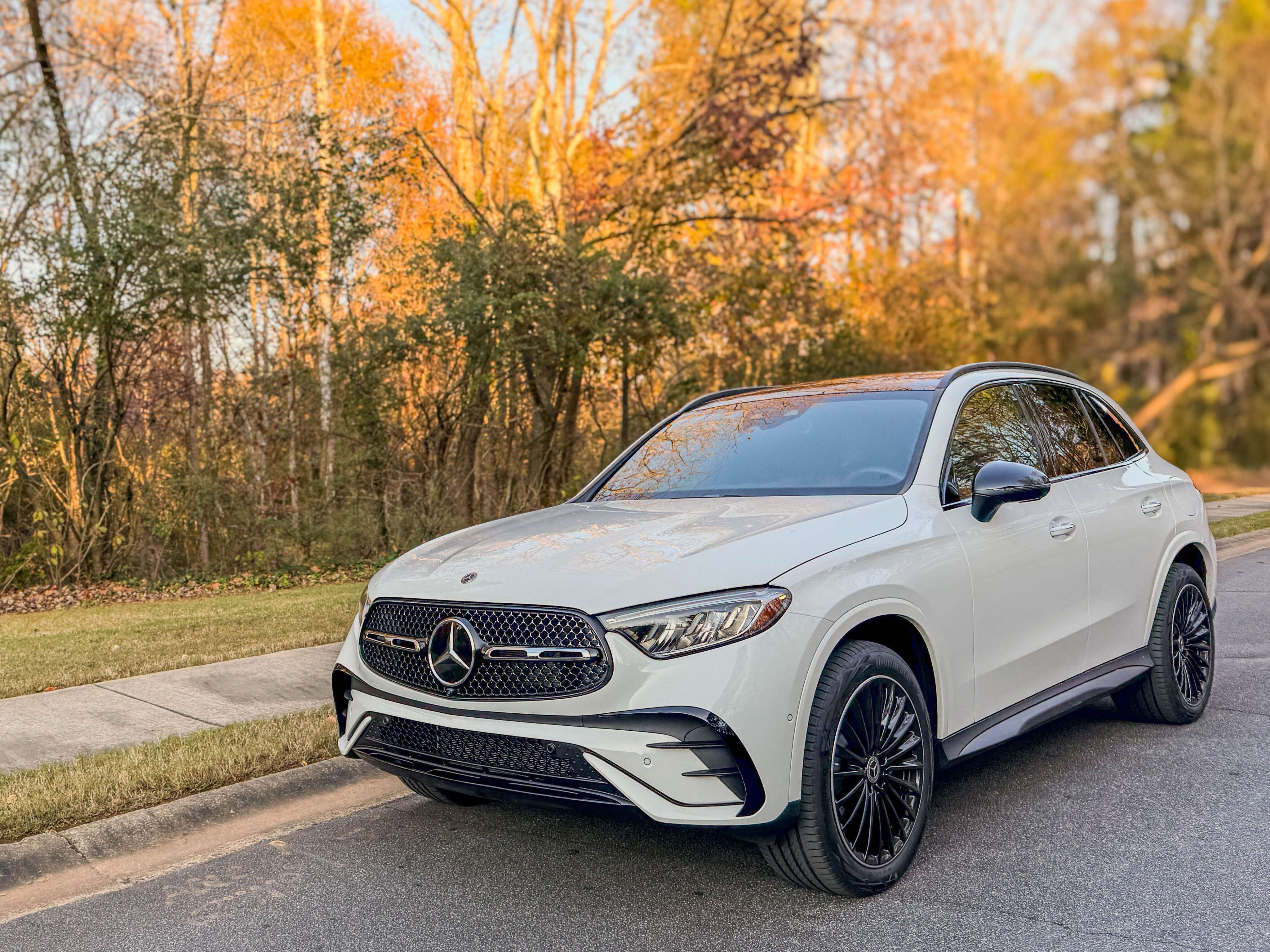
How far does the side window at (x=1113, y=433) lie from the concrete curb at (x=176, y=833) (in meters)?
3.81

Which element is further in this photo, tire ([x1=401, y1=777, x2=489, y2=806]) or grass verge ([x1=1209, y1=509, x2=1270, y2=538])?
grass verge ([x1=1209, y1=509, x2=1270, y2=538])

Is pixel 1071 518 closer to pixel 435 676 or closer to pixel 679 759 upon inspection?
pixel 679 759

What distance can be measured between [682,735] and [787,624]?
46 centimetres

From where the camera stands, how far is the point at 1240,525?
13.7 m

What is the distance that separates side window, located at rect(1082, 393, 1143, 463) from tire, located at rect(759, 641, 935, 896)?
2.46 m

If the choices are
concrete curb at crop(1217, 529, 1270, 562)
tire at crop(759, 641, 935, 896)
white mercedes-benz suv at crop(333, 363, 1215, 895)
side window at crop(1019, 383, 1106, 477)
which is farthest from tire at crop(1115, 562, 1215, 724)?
concrete curb at crop(1217, 529, 1270, 562)

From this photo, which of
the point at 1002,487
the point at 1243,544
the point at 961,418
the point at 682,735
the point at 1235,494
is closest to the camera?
the point at 682,735

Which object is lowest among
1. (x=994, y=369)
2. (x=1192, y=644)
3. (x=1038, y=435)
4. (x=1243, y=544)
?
(x=1243, y=544)

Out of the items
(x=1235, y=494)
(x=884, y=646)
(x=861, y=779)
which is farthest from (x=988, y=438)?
(x=1235, y=494)

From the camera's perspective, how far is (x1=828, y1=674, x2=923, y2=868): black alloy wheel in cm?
363

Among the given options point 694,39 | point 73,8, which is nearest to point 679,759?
point 73,8

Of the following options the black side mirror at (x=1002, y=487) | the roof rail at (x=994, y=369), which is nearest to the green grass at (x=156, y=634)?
the roof rail at (x=994, y=369)

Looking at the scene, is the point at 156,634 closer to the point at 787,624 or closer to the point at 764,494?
the point at 764,494

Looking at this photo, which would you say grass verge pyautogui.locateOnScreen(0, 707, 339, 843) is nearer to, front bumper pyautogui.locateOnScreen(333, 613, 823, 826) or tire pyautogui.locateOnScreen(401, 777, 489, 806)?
tire pyautogui.locateOnScreen(401, 777, 489, 806)
